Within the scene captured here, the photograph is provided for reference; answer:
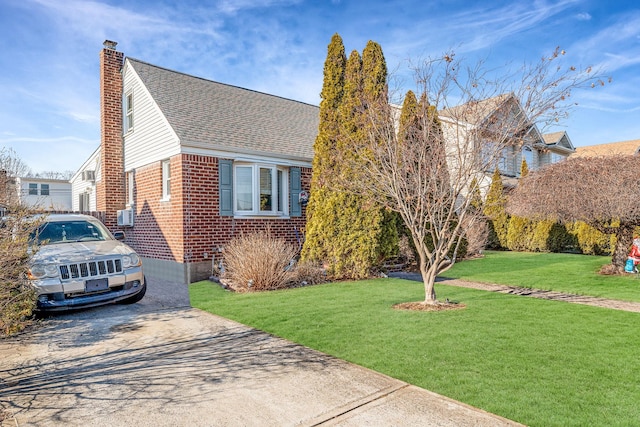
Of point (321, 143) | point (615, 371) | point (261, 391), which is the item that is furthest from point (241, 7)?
point (615, 371)

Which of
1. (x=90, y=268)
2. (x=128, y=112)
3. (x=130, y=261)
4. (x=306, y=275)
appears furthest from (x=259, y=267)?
(x=128, y=112)

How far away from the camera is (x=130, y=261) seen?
7.74m

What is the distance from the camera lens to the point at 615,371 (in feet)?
13.1

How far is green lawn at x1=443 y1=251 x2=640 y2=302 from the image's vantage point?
885cm

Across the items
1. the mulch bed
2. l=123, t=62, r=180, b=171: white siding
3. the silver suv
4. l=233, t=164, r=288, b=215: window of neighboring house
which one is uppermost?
l=123, t=62, r=180, b=171: white siding

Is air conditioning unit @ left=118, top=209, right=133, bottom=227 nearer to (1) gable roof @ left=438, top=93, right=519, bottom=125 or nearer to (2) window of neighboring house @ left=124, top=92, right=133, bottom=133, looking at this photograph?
(2) window of neighboring house @ left=124, top=92, right=133, bottom=133

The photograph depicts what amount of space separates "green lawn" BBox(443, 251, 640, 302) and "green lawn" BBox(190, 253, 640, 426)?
206 cm

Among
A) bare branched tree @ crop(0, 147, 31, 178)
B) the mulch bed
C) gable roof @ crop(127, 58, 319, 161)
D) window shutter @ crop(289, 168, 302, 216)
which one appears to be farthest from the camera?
window shutter @ crop(289, 168, 302, 216)

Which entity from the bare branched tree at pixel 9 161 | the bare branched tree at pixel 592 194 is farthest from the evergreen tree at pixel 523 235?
the bare branched tree at pixel 9 161

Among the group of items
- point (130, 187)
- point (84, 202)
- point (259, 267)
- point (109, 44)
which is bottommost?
point (259, 267)

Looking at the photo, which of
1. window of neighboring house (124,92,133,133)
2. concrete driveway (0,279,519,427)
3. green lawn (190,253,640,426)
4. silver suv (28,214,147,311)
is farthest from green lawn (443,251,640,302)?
window of neighboring house (124,92,133,133)

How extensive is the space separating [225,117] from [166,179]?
286 centimetres

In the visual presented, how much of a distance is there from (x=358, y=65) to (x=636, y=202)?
298 inches

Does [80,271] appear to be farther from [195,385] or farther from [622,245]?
[622,245]
